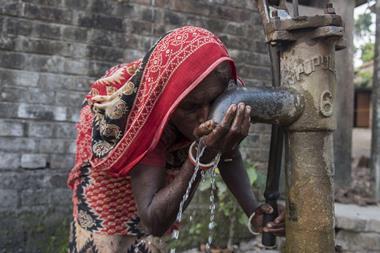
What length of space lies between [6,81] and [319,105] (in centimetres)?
266

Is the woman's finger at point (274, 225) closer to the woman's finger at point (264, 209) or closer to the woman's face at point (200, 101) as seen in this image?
the woman's finger at point (264, 209)

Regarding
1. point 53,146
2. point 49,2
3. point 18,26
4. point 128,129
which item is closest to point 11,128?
point 53,146

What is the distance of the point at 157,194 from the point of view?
143cm

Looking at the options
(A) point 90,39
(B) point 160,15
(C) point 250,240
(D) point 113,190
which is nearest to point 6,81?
(A) point 90,39

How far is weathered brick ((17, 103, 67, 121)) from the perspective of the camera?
140 inches

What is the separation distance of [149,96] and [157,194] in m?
0.29

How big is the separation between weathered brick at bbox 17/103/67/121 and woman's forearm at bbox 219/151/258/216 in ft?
6.68

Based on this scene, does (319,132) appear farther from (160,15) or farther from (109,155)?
(160,15)

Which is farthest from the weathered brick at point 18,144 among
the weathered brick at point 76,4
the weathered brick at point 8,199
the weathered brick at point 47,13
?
the weathered brick at point 76,4

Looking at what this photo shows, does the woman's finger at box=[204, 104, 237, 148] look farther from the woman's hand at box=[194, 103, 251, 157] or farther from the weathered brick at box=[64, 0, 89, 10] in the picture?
the weathered brick at box=[64, 0, 89, 10]

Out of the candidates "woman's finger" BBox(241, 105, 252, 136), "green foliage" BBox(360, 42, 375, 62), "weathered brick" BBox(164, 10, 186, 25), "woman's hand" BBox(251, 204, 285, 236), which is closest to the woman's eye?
"woman's finger" BBox(241, 105, 252, 136)

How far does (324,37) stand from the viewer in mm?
1370

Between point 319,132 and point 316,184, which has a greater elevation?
point 319,132

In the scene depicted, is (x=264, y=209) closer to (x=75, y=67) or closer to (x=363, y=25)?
(x=75, y=67)
